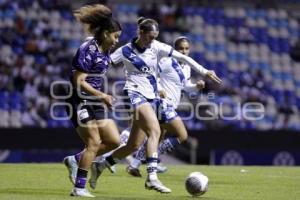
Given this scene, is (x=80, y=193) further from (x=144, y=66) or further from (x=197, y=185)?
(x=144, y=66)

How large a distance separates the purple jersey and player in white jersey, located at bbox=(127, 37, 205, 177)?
3.41 m

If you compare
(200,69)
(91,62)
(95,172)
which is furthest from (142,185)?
(91,62)

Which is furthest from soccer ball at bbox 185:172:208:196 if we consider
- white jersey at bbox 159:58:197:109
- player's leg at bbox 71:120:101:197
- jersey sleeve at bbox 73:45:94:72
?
white jersey at bbox 159:58:197:109

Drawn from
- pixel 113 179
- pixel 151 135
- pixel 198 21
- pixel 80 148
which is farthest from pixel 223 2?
pixel 151 135

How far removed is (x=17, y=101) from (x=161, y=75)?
33.4 feet

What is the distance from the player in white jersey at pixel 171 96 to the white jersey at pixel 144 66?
1.59 meters

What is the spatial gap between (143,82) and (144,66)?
26cm

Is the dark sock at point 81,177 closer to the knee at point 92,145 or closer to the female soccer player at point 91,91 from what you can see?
the female soccer player at point 91,91

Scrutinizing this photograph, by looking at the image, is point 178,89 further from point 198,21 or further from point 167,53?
point 198,21

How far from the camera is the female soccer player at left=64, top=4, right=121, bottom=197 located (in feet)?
35.9

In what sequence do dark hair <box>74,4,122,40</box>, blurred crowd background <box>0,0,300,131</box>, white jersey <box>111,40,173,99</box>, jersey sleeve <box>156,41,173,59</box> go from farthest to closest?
1. blurred crowd background <box>0,0,300,131</box>
2. white jersey <box>111,40,173,99</box>
3. jersey sleeve <box>156,41,173,59</box>
4. dark hair <box>74,4,122,40</box>

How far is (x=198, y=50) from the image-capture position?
31047 millimetres

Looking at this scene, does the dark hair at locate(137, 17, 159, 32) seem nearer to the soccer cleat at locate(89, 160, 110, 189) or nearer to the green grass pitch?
the soccer cleat at locate(89, 160, 110, 189)

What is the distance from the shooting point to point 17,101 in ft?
85.4
